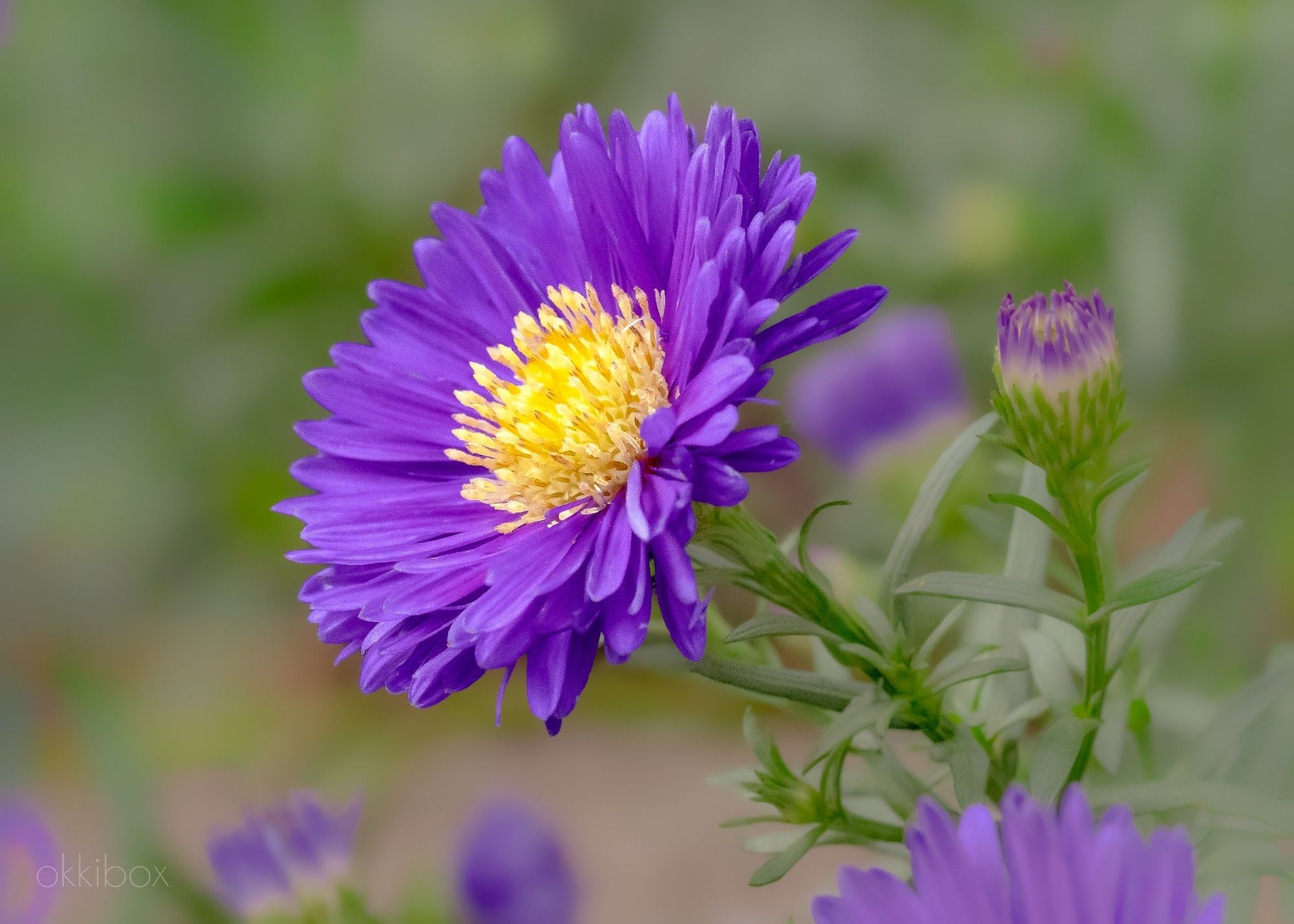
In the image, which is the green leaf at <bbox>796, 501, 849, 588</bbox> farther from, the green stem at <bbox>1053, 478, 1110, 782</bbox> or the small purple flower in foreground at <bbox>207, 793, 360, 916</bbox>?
the small purple flower in foreground at <bbox>207, 793, 360, 916</bbox>

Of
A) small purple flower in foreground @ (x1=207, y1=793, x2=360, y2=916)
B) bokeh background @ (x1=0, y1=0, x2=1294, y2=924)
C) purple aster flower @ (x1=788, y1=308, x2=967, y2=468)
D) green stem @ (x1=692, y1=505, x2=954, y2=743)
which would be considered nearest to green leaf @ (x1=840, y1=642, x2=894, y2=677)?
green stem @ (x1=692, y1=505, x2=954, y2=743)

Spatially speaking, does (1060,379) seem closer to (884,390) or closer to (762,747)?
(762,747)

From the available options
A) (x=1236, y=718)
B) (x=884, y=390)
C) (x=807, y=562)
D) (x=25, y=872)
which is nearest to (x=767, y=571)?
(x=807, y=562)

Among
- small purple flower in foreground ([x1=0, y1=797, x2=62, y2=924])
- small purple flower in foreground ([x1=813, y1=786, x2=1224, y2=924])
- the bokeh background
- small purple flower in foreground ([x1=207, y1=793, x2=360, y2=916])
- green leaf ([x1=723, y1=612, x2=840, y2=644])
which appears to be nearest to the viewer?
small purple flower in foreground ([x1=813, y1=786, x2=1224, y2=924])

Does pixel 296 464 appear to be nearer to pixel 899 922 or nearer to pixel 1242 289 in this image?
pixel 899 922

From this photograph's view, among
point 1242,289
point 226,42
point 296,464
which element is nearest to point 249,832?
point 296,464

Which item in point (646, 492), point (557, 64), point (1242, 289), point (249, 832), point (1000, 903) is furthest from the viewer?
point (557, 64)

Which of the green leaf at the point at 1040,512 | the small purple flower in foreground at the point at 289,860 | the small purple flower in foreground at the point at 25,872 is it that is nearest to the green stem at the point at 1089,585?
the green leaf at the point at 1040,512
